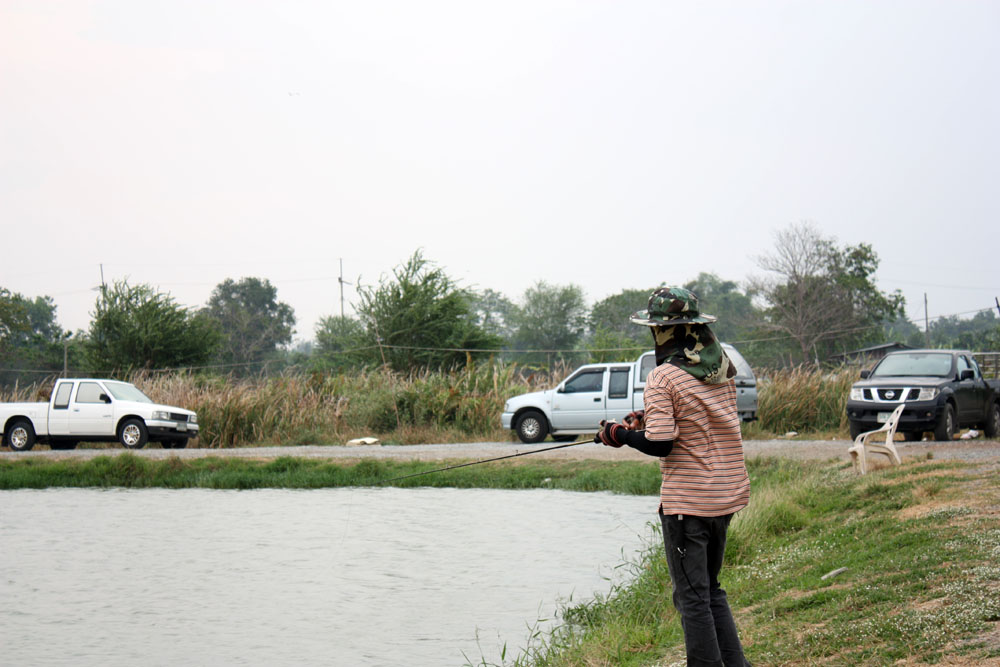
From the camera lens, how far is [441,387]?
26.2 m

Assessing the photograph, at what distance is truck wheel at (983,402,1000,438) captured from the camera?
68.0 feet

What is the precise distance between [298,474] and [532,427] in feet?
20.8

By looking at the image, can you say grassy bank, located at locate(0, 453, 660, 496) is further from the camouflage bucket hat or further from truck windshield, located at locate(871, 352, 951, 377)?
the camouflage bucket hat

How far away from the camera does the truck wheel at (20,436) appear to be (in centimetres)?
2339

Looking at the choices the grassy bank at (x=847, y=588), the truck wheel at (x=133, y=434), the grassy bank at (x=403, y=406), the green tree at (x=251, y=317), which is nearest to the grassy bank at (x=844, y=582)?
the grassy bank at (x=847, y=588)

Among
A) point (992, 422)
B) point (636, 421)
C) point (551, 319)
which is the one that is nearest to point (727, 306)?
point (551, 319)

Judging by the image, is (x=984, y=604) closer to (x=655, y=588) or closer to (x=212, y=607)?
(x=655, y=588)

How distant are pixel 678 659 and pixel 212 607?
4.70 meters

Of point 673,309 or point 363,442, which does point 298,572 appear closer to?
point 673,309

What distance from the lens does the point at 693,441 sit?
457cm

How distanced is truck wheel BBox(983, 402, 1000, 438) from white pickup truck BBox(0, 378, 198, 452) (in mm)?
17159

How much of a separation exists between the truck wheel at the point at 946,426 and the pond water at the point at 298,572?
6969mm

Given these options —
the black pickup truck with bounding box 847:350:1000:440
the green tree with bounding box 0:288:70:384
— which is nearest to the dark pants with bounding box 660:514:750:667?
the black pickup truck with bounding box 847:350:1000:440

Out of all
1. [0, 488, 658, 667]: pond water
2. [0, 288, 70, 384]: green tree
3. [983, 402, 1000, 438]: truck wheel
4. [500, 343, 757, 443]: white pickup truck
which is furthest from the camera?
[0, 288, 70, 384]: green tree
